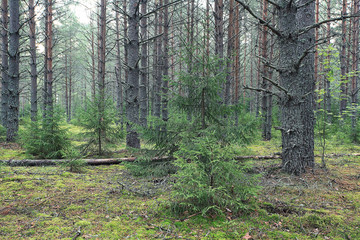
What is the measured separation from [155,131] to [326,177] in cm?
369

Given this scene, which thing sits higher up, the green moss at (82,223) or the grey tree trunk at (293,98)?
the grey tree trunk at (293,98)

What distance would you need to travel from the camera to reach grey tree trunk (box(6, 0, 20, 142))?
832cm

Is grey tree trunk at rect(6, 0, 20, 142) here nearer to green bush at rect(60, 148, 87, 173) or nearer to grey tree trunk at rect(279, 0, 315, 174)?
green bush at rect(60, 148, 87, 173)

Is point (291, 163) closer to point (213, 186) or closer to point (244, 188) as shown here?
point (244, 188)

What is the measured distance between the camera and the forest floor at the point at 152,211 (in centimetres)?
227

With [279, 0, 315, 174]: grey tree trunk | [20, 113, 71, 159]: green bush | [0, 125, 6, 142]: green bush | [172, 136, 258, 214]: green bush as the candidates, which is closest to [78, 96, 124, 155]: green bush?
[20, 113, 71, 159]: green bush

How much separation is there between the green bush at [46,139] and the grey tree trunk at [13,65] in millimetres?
2683

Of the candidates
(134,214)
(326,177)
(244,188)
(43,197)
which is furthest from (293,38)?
(43,197)

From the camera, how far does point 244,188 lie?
8.98ft

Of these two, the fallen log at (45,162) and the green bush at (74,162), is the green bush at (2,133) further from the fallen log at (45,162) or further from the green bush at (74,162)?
the green bush at (74,162)

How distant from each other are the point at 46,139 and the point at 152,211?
16.6 feet

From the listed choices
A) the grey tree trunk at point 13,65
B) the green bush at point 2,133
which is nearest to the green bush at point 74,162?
the grey tree trunk at point 13,65

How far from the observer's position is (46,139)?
6293 millimetres

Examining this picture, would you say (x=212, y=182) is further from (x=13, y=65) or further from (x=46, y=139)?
(x=13, y=65)
